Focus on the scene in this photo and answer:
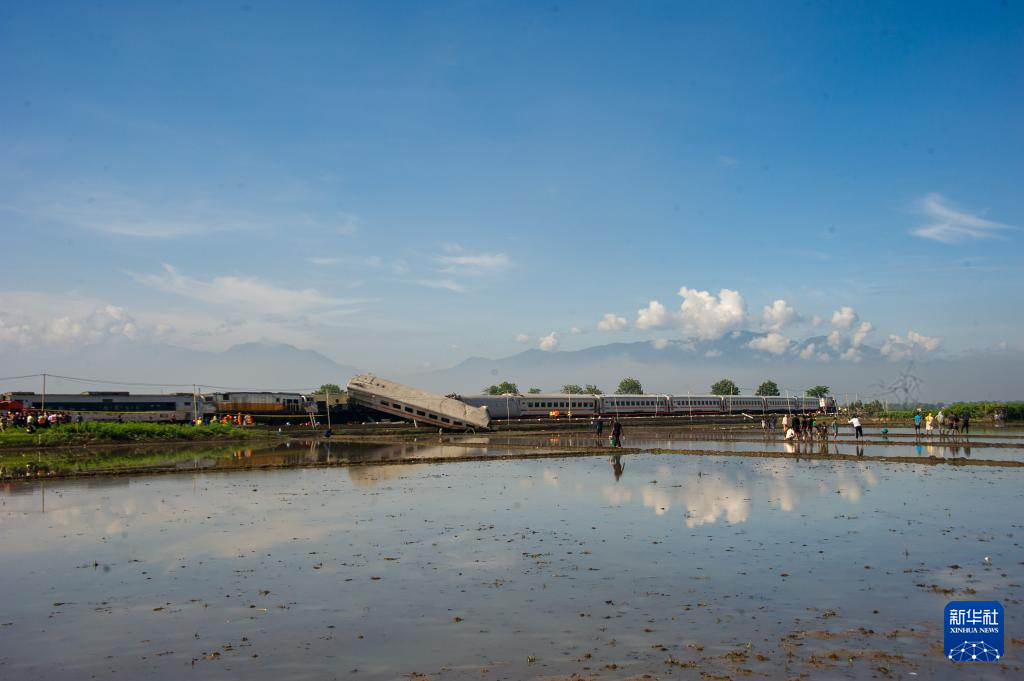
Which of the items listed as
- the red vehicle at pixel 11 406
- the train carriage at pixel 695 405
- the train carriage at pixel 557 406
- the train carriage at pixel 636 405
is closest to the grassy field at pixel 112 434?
the red vehicle at pixel 11 406

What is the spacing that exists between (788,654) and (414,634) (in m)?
5.88

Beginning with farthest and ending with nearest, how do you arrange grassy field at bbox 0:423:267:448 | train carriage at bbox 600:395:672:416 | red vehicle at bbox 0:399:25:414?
train carriage at bbox 600:395:672:416, red vehicle at bbox 0:399:25:414, grassy field at bbox 0:423:267:448

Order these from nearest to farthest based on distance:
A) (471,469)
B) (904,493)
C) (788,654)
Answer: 1. (788,654)
2. (904,493)
3. (471,469)

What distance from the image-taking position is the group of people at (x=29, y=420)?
5968cm

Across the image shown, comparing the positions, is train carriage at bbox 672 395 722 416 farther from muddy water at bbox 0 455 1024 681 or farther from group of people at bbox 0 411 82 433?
muddy water at bbox 0 455 1024 681

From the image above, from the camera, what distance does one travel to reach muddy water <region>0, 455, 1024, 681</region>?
1117cm

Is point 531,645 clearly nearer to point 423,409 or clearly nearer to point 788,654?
point 788,654

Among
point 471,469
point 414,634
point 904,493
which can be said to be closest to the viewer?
point 414,634

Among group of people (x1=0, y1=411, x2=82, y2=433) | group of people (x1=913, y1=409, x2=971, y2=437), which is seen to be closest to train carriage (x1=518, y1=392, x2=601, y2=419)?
group of people (x1=913, y1=409, x2=971, y2=437)

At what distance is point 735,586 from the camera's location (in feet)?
48.2

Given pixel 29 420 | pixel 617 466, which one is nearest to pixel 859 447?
pixel 617 466

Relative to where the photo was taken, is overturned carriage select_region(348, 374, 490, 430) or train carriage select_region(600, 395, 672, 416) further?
train carriage select_region(600, 395, 672, 416)

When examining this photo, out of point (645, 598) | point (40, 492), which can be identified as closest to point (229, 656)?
point (645, 598)

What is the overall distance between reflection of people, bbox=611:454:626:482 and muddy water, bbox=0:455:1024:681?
6338 millimetres
